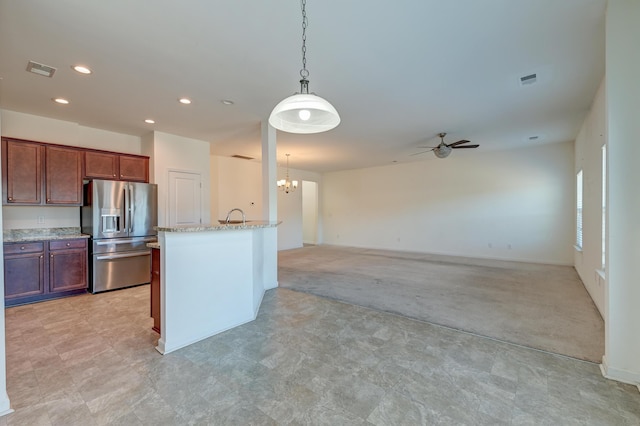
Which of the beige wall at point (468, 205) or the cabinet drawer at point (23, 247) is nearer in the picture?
the cabinet drawer at point (23, 247)

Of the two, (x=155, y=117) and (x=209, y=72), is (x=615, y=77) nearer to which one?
(x=209, y=72)

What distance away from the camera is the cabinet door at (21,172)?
3770mm

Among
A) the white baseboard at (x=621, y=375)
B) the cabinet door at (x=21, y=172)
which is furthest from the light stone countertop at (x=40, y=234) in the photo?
the white baseboard at (x=621, y=375)

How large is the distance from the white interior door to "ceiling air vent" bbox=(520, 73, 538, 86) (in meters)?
5.52

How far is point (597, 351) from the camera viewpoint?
8.28 ft

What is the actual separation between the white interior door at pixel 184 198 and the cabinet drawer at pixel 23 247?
184 cm

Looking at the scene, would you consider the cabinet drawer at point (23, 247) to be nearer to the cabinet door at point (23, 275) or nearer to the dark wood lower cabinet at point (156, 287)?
the cabinet door at point (23, 275)

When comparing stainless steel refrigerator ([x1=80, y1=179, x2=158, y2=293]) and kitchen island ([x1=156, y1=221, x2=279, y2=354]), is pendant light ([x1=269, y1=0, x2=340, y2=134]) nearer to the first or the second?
kitchen island ([x1=156, y1=221, x2=279, y2=354])

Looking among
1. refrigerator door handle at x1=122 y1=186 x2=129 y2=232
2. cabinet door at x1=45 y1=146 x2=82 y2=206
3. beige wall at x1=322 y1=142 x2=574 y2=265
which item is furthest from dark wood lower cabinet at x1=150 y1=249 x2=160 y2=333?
beige wall at x1=322 y1=142 x2=574 y2=265

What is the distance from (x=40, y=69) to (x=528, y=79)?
5260mm

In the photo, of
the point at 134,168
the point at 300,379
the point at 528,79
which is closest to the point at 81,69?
the point at 134,168

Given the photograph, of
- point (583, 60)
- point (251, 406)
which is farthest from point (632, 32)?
point (251, 406)

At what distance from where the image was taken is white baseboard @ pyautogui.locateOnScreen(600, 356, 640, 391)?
2056mm

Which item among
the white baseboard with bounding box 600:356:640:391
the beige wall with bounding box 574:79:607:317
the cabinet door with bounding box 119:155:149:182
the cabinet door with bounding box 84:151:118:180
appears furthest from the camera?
the cabinet door with bounding box 119:155:149:182
